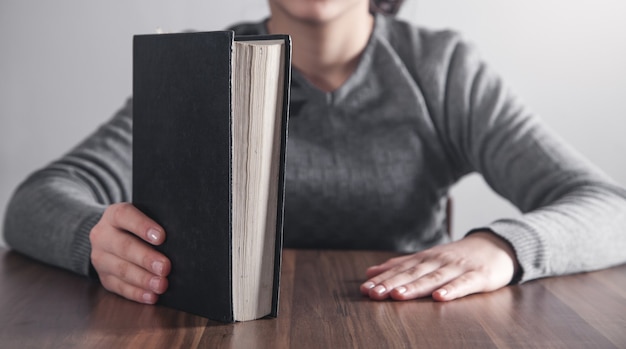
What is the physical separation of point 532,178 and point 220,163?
731 mm

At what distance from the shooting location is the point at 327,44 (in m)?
1.42

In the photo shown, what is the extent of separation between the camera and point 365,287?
85 cm

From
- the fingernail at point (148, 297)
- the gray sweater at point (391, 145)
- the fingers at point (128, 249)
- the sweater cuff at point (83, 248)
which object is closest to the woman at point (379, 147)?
the gray sweater at point (391, 145)

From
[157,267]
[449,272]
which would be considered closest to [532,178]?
[449,272]

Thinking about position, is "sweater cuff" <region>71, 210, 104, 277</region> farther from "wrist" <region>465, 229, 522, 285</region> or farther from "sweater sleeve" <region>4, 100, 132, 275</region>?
"wrist" <region>465, 229, 522, 285</region>

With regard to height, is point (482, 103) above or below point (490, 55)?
above

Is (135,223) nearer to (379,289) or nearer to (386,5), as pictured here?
(379,289)

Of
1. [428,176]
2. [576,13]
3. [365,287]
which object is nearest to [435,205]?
[428,176]

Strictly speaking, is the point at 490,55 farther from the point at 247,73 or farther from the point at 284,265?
the point at 247,73

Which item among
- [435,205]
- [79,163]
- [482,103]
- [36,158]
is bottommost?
[36,158]

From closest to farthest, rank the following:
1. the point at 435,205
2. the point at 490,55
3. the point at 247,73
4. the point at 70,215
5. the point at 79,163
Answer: the point at 247,73 < the point at 70,215 < the point at 79,163 < the point at 435,205 < the point at 490,55

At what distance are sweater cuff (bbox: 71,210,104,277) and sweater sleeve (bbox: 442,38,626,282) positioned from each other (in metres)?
0.56

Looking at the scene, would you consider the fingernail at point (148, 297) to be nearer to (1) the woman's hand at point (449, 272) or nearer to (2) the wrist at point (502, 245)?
(1) the woman's hand at point (449, 272)

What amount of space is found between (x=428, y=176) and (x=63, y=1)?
1.72m
